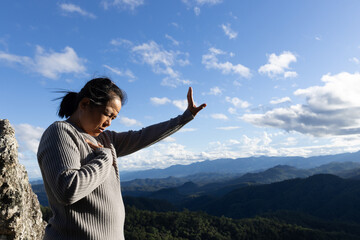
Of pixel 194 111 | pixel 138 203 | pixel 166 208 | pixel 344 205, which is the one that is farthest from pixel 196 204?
pixel 194 111

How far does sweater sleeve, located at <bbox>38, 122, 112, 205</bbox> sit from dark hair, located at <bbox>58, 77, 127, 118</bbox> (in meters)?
0.33

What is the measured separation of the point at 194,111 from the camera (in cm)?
298

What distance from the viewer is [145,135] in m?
2.75

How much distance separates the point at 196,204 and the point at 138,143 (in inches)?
7361

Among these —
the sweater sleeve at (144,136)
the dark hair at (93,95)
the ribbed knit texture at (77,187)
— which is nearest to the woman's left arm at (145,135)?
the sweater sleeve at (144,136)

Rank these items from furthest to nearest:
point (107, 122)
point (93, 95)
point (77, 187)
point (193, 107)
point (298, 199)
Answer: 1. point (298, 199)
2. point (193, 107)
3. point (107, 122)
4. point (93, 95)
5. point (77, 187)

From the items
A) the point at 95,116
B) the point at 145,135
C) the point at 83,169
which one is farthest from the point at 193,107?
the point at 83,169

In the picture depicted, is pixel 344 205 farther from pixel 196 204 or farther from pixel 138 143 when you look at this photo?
pixel 138 143

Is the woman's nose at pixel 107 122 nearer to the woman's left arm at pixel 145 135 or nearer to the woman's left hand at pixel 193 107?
the woman's left arm at pixel 145 135

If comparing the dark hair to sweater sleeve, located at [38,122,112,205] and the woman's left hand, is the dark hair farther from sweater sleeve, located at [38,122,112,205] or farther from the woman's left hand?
the woman's left hand

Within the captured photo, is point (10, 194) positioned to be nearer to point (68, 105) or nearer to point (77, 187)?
point (68, 105)

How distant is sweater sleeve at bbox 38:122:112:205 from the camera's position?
150cm

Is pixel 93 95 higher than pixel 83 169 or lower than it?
higher

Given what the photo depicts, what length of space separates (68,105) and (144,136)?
2.73 ft
